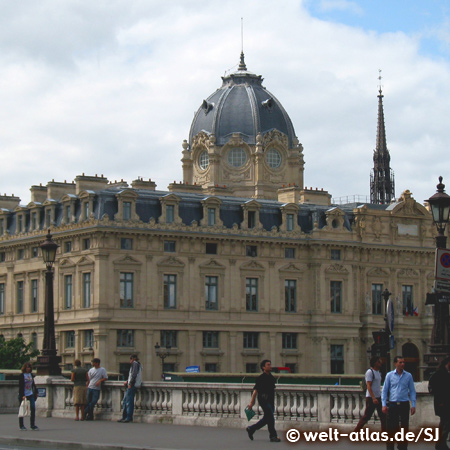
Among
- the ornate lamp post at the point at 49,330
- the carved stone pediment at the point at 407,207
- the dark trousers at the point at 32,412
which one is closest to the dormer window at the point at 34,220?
the carved stone pediment at the point at 407,207

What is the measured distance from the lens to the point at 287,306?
95812 mm

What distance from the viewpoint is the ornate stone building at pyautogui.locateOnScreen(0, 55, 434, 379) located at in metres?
88.5

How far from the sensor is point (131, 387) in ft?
132

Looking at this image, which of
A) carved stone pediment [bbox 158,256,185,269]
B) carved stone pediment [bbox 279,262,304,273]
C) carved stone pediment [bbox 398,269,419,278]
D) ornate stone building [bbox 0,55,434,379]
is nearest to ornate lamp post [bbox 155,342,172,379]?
ornate stone building [bbox 0,55,434,379]

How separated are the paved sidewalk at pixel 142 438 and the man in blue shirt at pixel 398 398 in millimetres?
1876

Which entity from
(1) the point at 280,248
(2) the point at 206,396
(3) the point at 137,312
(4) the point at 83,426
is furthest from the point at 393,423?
(1) the point at 280,248

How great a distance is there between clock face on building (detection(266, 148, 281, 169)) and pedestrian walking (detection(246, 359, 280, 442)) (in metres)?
77.3

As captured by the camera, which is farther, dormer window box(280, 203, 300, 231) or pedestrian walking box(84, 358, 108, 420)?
dormer window box(280, 203, 300, 231)

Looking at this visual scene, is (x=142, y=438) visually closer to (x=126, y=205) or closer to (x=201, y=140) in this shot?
(x=126, y=205)

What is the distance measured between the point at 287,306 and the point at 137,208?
14517 mm

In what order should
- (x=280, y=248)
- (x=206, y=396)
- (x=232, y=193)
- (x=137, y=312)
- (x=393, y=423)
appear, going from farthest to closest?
(x=232, y=193)
(x=280, y=248)
(x=137, y=312)
(x=206, y=396)
(x=393, y=423)

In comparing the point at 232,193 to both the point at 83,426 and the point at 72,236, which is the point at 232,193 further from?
the point at 83,426

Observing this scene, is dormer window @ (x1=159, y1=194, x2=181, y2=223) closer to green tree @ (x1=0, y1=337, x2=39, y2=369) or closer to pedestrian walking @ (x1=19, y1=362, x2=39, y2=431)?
green tree @ (x1=0, y1=337, x2=39, y2=369)

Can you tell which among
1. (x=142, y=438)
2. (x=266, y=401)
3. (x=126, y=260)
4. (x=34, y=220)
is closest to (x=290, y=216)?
(x=126, y=260)
